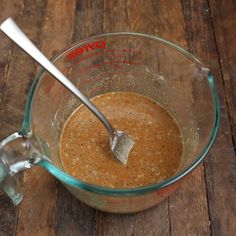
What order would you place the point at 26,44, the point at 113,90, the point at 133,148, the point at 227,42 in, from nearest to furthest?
the point at 26,44, the point at 133,148, the point at 113,90, the point at 227,42

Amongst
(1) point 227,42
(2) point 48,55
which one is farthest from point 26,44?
(1) point 227,42

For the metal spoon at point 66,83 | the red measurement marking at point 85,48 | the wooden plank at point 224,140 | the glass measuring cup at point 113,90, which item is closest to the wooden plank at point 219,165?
the wooden plank at point 224,140

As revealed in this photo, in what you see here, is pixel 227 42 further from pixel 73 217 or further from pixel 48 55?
pixel 73 217

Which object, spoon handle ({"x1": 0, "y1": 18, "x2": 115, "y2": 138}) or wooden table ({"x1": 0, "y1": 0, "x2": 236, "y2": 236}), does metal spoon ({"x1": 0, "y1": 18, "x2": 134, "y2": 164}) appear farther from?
wooden table ({"x1": 0, "y1": 0, "x2": 236, "y2": 236})

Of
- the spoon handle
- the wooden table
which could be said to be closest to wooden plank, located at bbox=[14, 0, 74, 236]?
the wooden table

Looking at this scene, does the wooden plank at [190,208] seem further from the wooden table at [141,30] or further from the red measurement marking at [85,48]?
the red measurement marking at [85,48]
